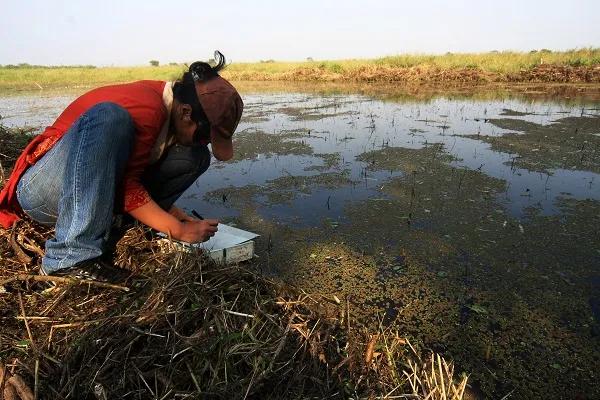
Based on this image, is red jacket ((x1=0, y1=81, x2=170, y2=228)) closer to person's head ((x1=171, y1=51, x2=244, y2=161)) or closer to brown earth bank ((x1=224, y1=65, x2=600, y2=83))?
person's head ((x1=171, y1=51, x2=244, y2=161))

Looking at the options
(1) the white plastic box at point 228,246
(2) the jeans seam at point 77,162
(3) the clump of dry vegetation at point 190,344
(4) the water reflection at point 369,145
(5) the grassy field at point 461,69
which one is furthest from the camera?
(5) the grassy field at point 461,69

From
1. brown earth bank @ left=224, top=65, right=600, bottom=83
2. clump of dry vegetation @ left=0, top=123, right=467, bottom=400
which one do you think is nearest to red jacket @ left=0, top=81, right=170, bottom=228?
clump of dry vegetation @ left=0, top=123, right=467, bottom=400

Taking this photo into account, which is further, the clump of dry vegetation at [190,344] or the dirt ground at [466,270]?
the dirt ground at [466,270]

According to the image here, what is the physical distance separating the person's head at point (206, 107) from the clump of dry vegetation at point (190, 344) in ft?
1.73

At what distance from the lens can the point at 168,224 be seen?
57.9 inches

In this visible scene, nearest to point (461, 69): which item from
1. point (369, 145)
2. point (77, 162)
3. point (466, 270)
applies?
point (369, 145)

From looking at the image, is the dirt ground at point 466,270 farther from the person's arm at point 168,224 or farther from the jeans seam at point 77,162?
the jeans seam at point 77,162

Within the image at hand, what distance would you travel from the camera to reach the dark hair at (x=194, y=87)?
1.42 meters

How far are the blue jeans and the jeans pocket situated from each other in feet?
0.14

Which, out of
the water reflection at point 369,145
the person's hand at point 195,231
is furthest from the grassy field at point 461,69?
the person's hand at point 195,231

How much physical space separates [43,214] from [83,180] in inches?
15.0

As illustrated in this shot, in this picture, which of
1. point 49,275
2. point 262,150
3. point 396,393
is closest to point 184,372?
point 396,393

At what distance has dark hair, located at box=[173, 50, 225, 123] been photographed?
1.42 meters

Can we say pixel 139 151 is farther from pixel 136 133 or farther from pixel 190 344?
pixel 190 344
